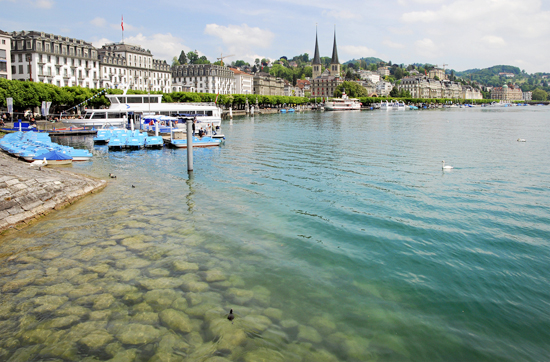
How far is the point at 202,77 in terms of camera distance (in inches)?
6580

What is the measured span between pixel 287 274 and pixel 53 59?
102 meters

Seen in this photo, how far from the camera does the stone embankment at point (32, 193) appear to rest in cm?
1408

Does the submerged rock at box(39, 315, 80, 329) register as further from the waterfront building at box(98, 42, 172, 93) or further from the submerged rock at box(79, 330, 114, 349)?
the waterfront building at box(98, 42, 172, 93)

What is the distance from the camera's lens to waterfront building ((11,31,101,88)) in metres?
87.1

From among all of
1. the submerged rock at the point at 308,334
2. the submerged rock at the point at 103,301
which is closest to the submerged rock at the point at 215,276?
the submerged rock at the point at 103,301

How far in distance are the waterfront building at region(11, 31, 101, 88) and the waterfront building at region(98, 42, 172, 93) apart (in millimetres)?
6530

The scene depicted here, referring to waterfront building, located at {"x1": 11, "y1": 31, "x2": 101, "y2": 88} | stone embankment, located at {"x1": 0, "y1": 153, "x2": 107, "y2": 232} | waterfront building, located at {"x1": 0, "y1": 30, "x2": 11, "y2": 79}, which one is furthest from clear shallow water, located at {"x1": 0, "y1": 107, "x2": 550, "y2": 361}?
waterfront building, located at {"x1": 11, "y1": 31, "x2": 101, "y2": 88}

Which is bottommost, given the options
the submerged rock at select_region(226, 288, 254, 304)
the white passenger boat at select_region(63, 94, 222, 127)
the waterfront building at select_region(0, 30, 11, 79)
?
the submerged rock at select_region(226, 288, 254, 304)

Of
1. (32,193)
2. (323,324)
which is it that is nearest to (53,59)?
(32,193)

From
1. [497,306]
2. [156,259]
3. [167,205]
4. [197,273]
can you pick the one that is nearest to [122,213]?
[167,205]

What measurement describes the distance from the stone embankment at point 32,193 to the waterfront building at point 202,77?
148449 mm

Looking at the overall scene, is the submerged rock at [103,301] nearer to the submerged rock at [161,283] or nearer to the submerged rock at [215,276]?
the submerged rock at [161,283]

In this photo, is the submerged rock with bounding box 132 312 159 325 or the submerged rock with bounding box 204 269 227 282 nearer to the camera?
the submerged rock with bounding box 132 312 159 325

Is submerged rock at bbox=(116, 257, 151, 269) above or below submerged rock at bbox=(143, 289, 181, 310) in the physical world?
above
